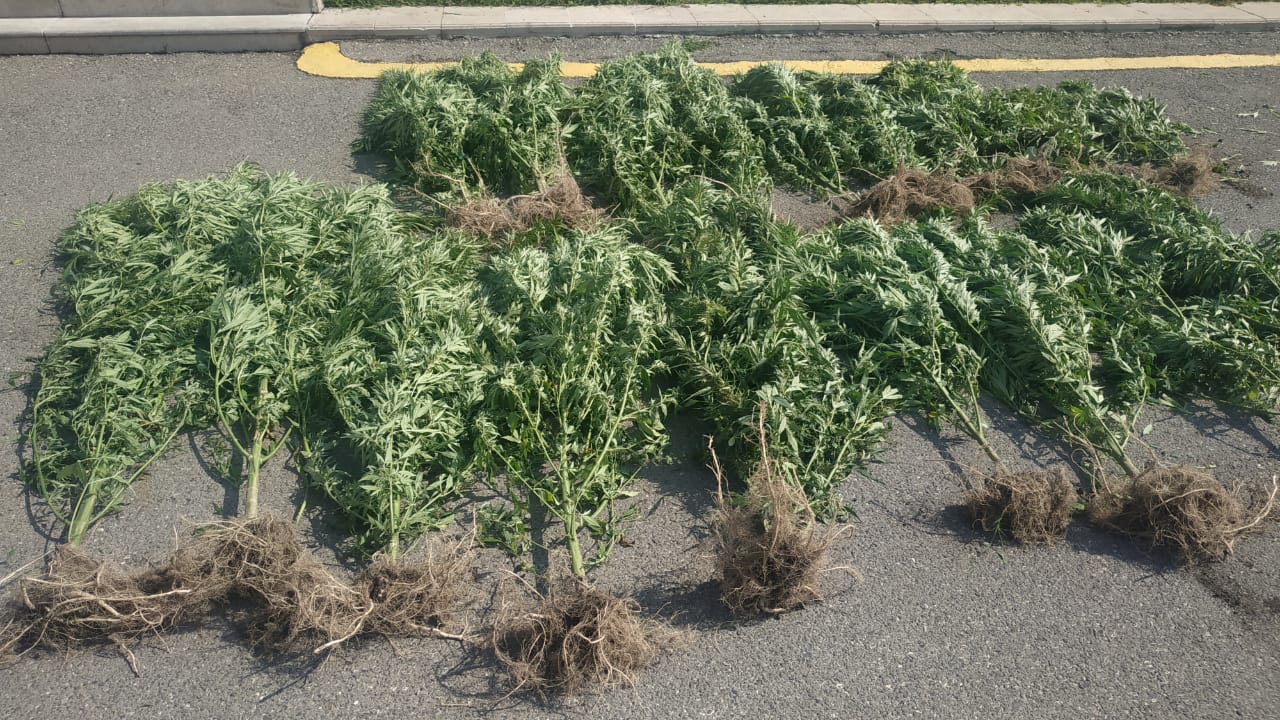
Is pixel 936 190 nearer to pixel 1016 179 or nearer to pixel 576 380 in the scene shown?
pixel 1016 179

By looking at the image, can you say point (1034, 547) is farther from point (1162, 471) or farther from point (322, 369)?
point (322, 369)

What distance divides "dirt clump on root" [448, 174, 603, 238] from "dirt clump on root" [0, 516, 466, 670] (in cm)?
282

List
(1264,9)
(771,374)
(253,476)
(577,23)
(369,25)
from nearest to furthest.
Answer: (253,476)
(771,374)
(369,25)
(577,23)
(1264,9)

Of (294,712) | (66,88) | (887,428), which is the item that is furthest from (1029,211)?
(66,88)

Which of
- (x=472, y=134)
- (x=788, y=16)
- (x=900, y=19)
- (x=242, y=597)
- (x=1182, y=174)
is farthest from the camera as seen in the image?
(x=900, y=19)

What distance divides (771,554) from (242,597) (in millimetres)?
2323

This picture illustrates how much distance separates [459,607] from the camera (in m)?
4.18

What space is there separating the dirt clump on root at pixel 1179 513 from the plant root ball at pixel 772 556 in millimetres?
1620

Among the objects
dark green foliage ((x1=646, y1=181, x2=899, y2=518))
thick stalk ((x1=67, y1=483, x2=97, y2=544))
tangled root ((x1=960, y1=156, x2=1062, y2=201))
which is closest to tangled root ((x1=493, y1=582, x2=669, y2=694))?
dark green foliage ((x1=646, y1=181, x2=899, y2=518))

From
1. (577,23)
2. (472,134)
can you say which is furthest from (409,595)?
(577,23)

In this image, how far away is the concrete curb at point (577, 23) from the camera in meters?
8.77

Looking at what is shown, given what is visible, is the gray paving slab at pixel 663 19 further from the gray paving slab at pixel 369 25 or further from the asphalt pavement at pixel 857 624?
the asphalt pavement at pixel 857 624

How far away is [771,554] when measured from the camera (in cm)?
409

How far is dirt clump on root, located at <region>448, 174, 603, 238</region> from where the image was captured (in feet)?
21.0
